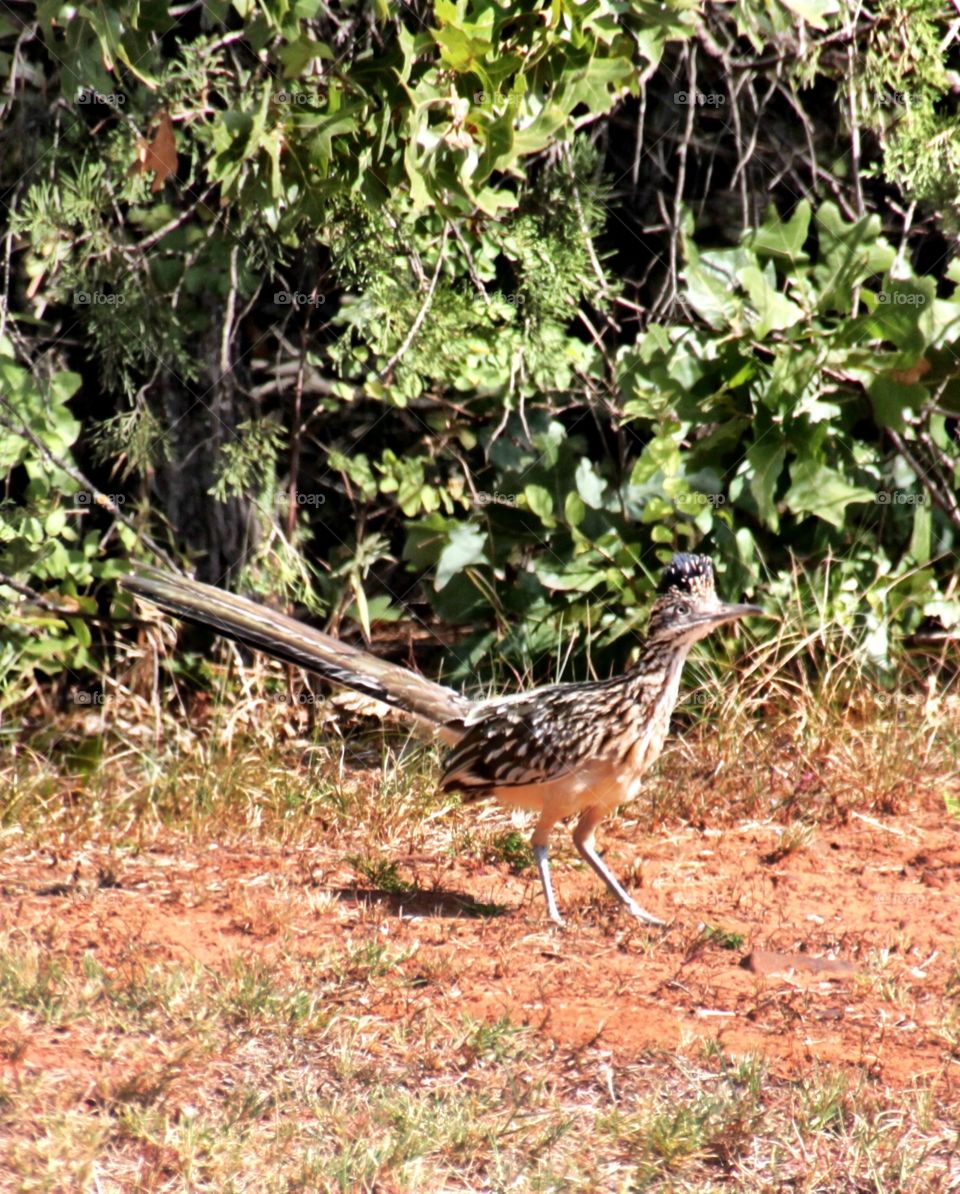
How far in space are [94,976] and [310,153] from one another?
8.54 feet

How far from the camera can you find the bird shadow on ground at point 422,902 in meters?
5.45

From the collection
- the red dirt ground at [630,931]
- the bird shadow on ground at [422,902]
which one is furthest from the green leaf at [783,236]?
the bird shadow on ground at [422,902]

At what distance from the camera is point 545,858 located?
550cm

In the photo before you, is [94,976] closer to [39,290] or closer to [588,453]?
[39,290]

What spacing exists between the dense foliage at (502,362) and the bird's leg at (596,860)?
1787 millimetres

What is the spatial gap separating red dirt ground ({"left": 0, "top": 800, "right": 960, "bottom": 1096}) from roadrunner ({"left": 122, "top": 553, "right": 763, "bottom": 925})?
33 centimetres

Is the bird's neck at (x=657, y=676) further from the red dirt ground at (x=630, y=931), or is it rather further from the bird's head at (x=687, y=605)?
the red dirt ground at (x=630, y=931)

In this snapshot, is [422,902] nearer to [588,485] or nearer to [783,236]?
[588,485]

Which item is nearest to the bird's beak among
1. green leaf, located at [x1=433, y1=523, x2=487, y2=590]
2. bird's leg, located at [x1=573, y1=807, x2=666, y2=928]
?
bird's leg, located at [x1=573, y1=807, x2=666, y2=928]

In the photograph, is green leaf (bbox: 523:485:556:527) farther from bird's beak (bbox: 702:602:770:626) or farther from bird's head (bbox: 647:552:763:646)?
bird's beak (bbox: 702:602:770:626)

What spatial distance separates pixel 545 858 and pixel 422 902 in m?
0.44

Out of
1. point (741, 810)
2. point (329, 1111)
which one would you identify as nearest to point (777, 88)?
point (741, 810)

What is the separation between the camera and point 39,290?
24.0 ft

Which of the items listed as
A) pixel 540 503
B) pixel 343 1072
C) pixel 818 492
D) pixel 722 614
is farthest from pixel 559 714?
pixel 818 492
